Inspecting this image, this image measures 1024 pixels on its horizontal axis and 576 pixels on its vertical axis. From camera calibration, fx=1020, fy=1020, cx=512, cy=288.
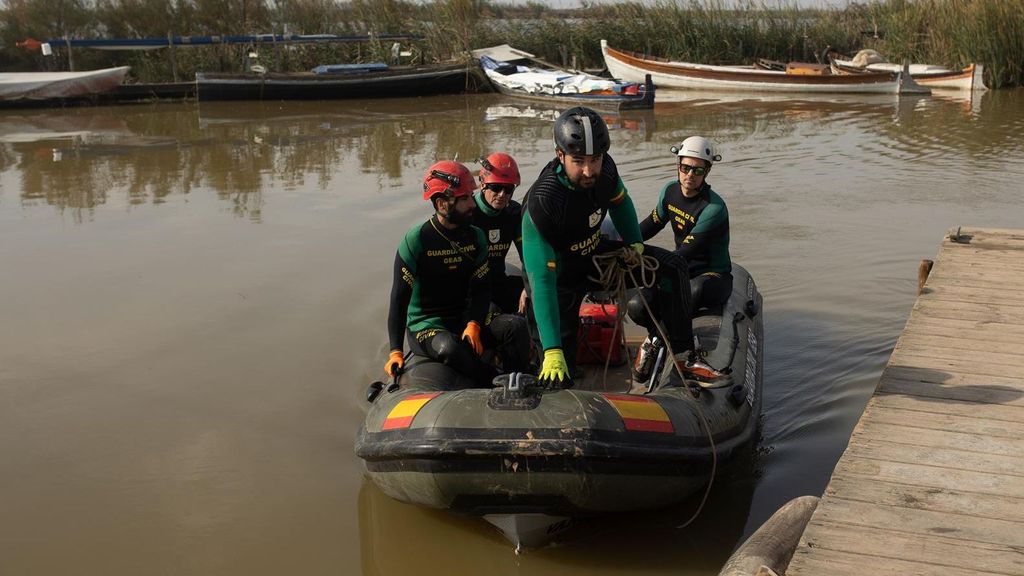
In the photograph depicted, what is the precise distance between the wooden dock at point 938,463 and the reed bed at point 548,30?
17763 mm

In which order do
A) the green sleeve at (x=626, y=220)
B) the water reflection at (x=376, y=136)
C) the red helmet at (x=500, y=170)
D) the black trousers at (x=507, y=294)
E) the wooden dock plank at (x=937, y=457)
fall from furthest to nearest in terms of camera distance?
the water reflection at (x=376, y=136), the black trousers at (x=507, y=294), the red helmet at (x=500, y=170), the green sleeve at (x=626, y=220), the wooden dock plank at (x=937, y=457)

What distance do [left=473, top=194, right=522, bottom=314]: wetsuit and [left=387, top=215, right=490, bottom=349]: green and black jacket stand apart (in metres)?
0.39

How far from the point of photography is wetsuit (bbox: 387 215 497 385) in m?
4.96

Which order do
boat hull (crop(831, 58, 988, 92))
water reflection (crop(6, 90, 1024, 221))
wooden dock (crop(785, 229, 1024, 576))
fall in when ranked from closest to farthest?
wooden dock (crop(785, 229, 1024, 576)), water reflection (crop(6, 90, 1024, 221)), boat hull (crop(831, 58, 988, 92))

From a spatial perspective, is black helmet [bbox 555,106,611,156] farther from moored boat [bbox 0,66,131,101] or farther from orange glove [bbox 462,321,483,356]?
moored boat [bbox 0,66,131,101]

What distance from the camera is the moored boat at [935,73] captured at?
19828 mm

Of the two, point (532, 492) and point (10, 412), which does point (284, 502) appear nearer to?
point (532, 492)

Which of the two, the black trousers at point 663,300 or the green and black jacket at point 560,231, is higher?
the green and black jacket at point 560,231

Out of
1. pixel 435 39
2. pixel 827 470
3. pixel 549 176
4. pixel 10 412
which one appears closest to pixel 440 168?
pixel 549 176

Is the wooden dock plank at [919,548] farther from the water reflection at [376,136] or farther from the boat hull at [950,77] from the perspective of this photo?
the boat hull at [950,77]

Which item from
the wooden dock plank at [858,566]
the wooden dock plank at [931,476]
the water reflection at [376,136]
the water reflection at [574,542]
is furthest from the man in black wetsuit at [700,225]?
the water reflection at [376,136]

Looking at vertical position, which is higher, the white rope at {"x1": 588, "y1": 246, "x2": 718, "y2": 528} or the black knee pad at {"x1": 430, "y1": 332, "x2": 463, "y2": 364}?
the white rope at {"x1": 588, "y1": 246, "x2": 718, "y2": 528}

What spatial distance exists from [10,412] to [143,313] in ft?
5.82

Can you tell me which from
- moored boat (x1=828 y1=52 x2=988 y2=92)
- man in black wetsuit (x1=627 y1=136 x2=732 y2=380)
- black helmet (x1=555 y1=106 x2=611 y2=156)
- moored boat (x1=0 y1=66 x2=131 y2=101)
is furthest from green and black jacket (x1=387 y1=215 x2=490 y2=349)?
moored boat (x1=0 y1=66 x2=131 y2=101)
